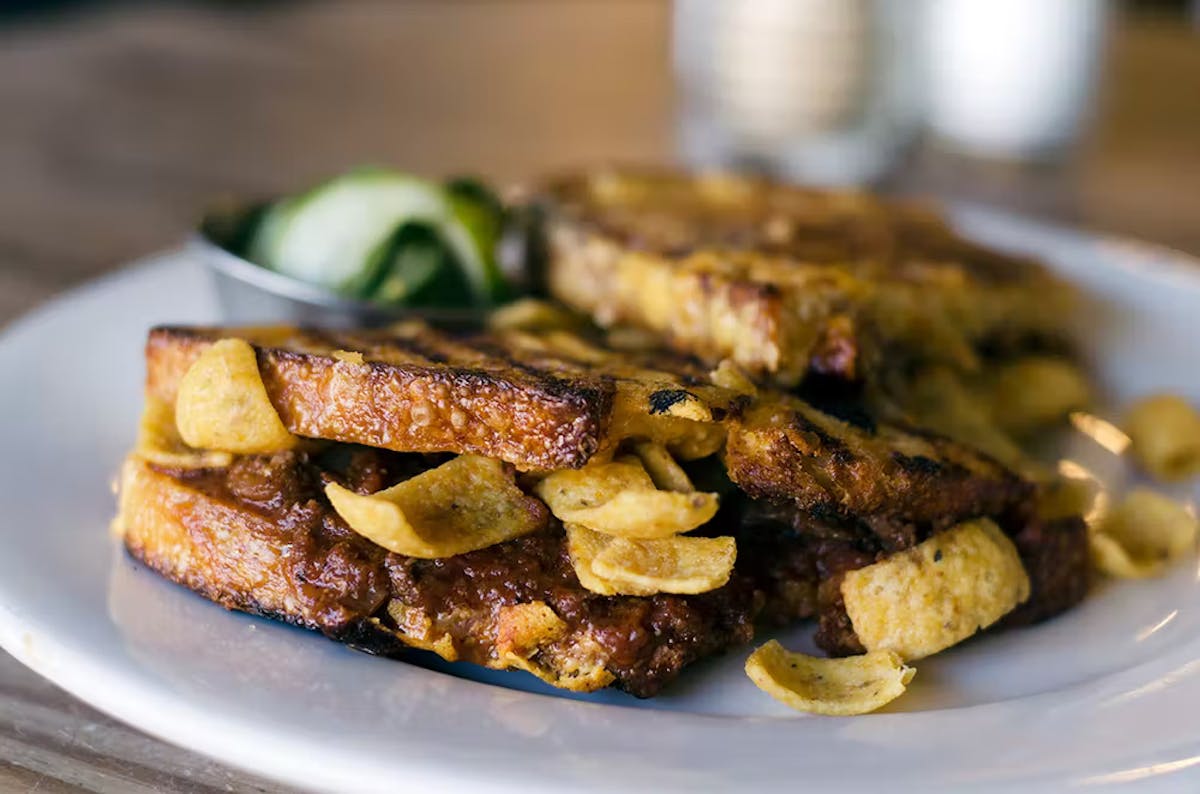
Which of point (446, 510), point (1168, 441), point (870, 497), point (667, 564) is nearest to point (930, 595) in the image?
point (870, 497)

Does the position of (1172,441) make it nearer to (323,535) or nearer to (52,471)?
(323,535)

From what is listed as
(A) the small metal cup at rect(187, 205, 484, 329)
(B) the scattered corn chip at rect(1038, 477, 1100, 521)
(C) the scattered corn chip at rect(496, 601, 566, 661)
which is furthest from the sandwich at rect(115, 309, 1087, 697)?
(A) the small metal cup at rect(187, 205, 484, 329)

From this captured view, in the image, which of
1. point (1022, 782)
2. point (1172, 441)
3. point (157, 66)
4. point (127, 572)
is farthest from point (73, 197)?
point (1022, 782)

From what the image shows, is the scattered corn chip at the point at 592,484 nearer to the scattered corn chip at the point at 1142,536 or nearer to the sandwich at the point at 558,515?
the sandwich at the point at 558,515

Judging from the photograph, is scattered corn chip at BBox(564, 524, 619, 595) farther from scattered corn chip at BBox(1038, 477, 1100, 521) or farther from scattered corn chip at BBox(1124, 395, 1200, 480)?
scattered corn chip at BBox(1124, 395, 1200, 480)

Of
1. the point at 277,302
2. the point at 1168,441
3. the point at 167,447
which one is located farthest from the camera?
the point at 277,302

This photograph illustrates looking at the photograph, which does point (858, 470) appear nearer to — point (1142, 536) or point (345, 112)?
point (1142, 536)
